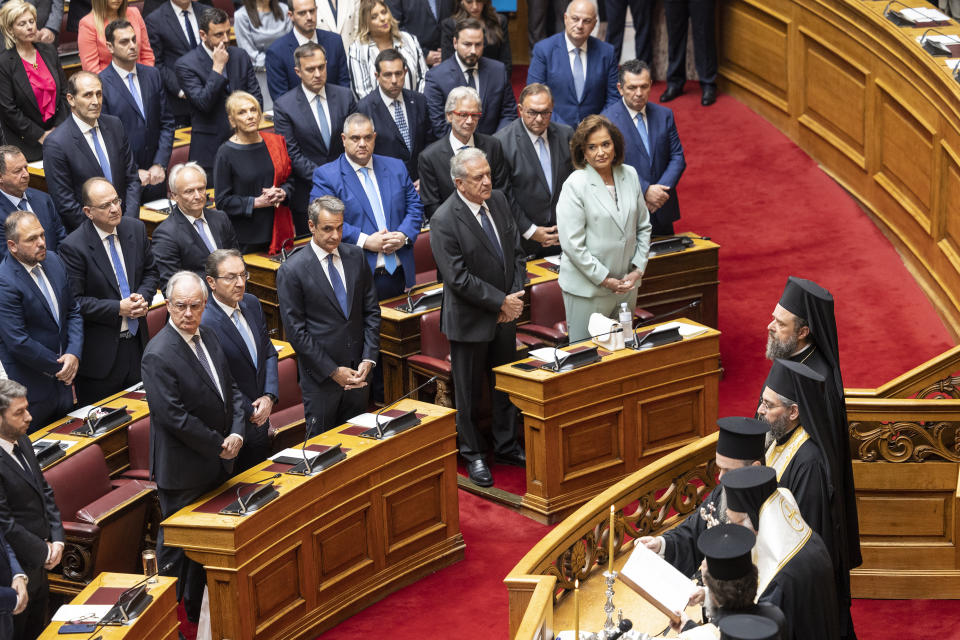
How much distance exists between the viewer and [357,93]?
28.3 feet

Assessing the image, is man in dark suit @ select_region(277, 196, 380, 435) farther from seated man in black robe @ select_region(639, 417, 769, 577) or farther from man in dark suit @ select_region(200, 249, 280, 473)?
seated man in black robe @ select_region(639, 417, 769, 577)

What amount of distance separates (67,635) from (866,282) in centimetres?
554

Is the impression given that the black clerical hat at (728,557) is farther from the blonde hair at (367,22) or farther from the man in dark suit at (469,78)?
the blonde hair at (367,22)

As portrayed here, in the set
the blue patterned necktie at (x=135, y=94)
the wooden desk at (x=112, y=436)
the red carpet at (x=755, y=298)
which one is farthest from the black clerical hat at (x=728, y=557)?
the blue patterned necktie at (x=135, y=94)

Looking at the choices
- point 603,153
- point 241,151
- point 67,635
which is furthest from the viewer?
point 241,151

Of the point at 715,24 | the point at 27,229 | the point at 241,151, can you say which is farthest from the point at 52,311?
the point at 715,24

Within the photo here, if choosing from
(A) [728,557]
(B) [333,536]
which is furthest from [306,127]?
(A) [728,557]

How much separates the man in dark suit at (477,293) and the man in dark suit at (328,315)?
1.40 feet

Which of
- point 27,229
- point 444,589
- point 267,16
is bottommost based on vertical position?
point 444,589

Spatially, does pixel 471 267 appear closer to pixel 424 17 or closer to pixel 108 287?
pixel 108 287

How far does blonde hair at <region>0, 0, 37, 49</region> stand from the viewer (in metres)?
7.84

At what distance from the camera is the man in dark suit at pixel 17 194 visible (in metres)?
6.86

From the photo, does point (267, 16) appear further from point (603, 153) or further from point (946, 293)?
point (946, 293)

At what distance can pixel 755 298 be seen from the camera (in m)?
8.35
